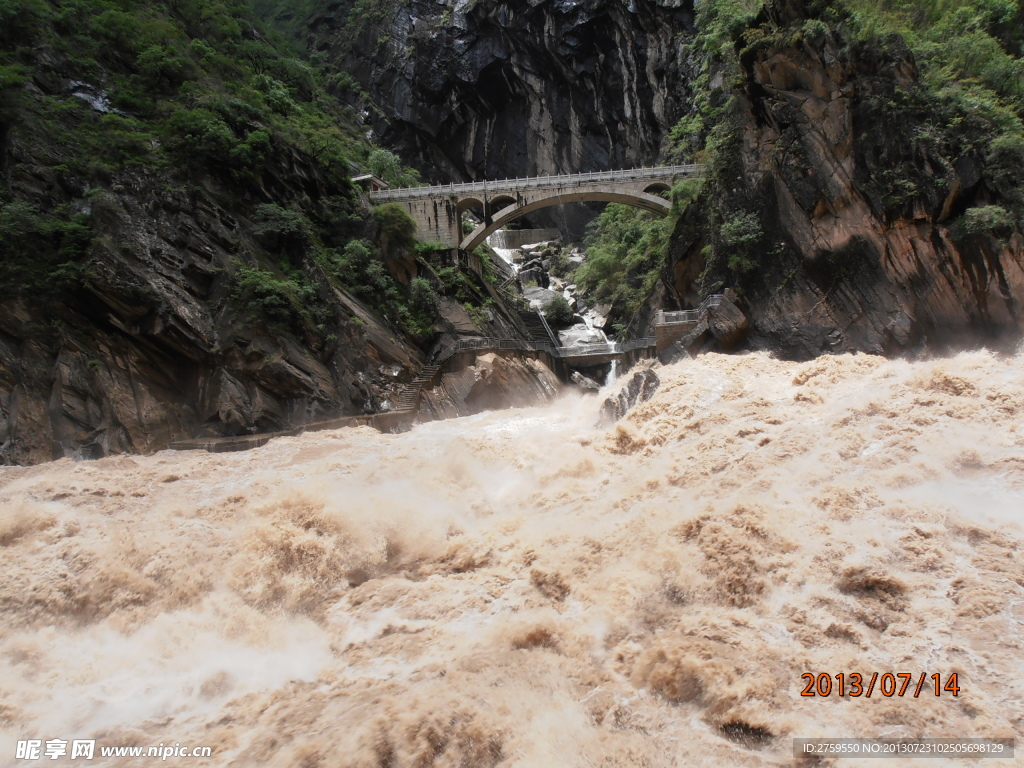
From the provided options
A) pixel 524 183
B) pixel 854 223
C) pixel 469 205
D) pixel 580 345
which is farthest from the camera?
pixel 469 205

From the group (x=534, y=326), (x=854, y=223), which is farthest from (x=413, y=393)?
(x=854, y=223)

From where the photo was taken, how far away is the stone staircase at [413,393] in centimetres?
2278

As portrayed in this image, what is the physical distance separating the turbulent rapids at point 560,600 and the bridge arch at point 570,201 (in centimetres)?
2288

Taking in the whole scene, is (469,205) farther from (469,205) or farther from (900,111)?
(900,111)

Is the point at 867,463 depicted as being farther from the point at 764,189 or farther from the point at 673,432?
the point at 764,189

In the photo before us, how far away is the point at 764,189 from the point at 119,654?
2243 centimetres

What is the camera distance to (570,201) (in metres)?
34.8

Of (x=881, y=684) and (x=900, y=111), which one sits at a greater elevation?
(x=900, y=111)

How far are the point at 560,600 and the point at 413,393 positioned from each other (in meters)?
16.7

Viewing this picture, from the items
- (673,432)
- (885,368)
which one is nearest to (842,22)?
(885,368)

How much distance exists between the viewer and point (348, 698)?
5965 millimetres

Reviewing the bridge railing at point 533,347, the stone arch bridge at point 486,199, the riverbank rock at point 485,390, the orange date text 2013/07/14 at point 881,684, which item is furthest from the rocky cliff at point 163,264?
the orange date text 2013/07/14 at point 881,684

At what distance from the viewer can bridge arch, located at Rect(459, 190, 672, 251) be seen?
3262cm

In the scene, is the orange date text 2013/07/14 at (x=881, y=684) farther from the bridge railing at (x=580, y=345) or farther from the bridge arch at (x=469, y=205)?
the bridge arch at (x=469, y=205)
